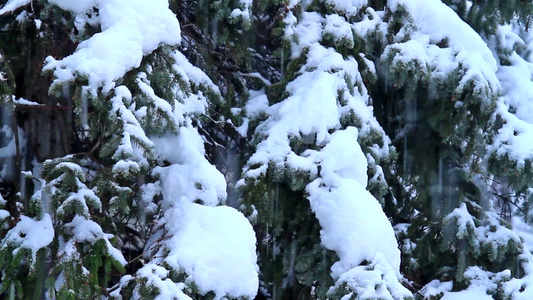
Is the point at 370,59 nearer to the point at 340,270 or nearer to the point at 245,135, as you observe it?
the point at 245,135

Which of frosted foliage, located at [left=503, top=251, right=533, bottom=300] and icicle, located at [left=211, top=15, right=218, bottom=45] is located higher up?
icicle, located at [left=211, top=15, right=218, bottom=45]

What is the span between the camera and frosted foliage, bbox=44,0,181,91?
3531mm

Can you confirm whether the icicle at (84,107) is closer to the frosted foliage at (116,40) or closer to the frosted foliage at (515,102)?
the frosted foliage at (116,40)

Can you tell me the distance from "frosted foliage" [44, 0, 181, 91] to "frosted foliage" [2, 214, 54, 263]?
2.78 feet

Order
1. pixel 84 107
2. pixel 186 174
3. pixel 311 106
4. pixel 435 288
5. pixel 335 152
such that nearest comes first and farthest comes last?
pixel 84 107 < pixel 186 174 < pixel 335 152 < pixel 311 106 < pixel 435 288

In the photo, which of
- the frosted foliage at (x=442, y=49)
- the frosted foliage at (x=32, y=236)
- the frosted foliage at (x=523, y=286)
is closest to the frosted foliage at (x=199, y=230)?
the frosted foliage at (x=32, y=236)

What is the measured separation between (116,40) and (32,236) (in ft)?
3.90

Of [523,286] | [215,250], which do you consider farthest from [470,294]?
[215,250]

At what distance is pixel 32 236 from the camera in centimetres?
381

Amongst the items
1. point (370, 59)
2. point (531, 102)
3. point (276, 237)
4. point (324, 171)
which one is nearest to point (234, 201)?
point (276, 237)

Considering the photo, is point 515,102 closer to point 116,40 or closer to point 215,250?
point 215,250

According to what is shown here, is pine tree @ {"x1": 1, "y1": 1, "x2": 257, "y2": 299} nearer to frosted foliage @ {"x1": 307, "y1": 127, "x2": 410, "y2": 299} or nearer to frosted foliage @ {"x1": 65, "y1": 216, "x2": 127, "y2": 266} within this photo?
frosted foliage @ {"x1": 65, "y1": 216, "x2": 127, "y2": 266}

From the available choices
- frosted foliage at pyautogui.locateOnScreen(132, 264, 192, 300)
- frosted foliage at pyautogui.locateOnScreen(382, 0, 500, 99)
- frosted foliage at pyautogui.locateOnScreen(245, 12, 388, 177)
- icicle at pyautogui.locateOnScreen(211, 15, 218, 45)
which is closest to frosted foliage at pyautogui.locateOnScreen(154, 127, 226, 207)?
frosted foliage at pyautogui.locateOnScreen(245, 12, 388, 177)

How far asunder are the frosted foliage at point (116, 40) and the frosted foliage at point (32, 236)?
2.78 ft
